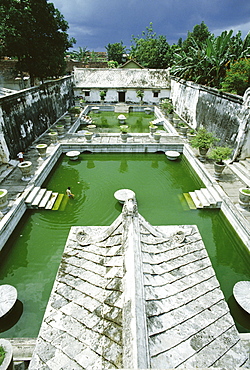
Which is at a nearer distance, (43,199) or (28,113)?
(43,199)

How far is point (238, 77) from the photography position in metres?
14.1

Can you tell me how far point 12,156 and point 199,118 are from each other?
51.7 feet

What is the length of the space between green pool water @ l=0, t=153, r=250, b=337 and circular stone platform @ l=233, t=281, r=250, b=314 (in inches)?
20.8

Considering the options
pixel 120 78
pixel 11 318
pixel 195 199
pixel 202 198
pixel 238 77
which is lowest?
pixel 11 318

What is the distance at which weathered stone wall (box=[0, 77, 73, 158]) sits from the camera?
13659mm

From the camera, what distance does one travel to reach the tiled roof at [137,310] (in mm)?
2480

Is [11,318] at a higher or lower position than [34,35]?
lower

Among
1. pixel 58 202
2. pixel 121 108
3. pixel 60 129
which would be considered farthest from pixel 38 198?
pixel 121 108

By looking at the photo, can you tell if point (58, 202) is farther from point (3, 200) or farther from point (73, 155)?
point (73, 155)

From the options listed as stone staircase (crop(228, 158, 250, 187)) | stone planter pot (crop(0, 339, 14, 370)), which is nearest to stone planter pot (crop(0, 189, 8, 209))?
stone planter pot (crop(0, 339, 14, 370))

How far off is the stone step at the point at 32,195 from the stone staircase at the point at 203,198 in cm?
789

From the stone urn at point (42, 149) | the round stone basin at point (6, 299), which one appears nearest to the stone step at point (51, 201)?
the stone urn at point (42, 149)

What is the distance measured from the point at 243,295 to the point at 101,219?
606cm

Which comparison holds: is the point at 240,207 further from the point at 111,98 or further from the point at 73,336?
the point at 111,98
